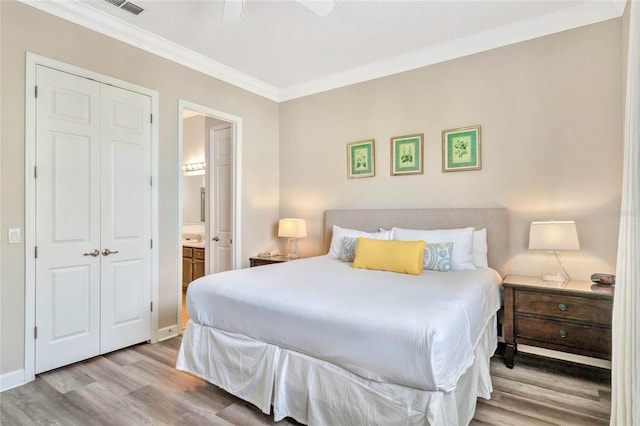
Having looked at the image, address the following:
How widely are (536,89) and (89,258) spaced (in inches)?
164

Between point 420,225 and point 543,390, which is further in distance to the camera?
point 420,225

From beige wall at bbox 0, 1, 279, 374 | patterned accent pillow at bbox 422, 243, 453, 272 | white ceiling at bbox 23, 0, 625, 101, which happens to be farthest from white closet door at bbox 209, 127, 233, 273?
patterned accent pillow at bbox 422, 243, 453, 272

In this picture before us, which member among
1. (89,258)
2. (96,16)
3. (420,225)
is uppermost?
(96,16)

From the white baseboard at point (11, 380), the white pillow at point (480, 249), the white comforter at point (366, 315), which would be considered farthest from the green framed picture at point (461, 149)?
the white baseboard at point (11, 380)

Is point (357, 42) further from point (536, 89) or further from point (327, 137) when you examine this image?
point (536, 89)

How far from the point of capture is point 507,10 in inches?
116

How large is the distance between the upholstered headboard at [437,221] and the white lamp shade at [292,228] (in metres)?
0.30

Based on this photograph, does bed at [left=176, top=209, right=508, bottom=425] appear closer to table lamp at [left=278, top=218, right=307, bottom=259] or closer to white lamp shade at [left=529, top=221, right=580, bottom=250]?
white lamp shade at [left=529, top=221, right=580, bottom=250]

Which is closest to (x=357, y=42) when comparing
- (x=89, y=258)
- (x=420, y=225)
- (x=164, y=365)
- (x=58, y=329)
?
(x=420, y=225)

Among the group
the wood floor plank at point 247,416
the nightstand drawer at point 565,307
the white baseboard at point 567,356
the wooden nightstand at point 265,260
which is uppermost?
the wooden nightstand at point 265,260

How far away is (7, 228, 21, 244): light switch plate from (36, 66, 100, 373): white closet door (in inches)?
4.7

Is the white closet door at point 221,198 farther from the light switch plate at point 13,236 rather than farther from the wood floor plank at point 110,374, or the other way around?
the light switch plate at point 13,236

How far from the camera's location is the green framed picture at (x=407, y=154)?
376 centimetres

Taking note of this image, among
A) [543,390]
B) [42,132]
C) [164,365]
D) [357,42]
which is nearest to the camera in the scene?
[543,390]
